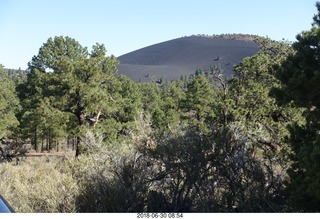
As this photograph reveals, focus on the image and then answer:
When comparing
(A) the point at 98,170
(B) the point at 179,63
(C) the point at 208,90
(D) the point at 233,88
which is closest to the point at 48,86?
(D) the point at 233,88

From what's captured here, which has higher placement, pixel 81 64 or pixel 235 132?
pixel 81 64

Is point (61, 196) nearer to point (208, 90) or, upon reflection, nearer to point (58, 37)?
point (58, 37)

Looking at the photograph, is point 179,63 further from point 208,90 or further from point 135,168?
point 135,168

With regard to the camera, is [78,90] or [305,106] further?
[78,90]

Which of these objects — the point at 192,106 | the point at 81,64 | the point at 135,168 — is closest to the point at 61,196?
the point at 135,168

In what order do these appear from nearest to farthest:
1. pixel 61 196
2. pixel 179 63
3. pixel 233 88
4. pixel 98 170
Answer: pixel 61 196
pixel 98 170
pixel 233 88
pixel 179 63

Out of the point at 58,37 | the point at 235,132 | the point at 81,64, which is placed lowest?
the point at 235,132

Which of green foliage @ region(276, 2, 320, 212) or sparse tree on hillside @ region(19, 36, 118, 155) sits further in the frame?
sparse tree on hillside @ region(19, 36, 118, 155)

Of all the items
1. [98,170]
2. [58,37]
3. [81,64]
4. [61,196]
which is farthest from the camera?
[58,37]

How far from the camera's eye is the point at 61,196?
7.44 metres

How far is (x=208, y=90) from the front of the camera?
3397cm

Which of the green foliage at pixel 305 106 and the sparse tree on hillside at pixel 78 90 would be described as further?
the sparse tree on hillside at pixel 78 90

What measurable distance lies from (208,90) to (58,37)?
42.6 feet

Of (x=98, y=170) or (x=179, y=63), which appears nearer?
(x=98, y=170)
